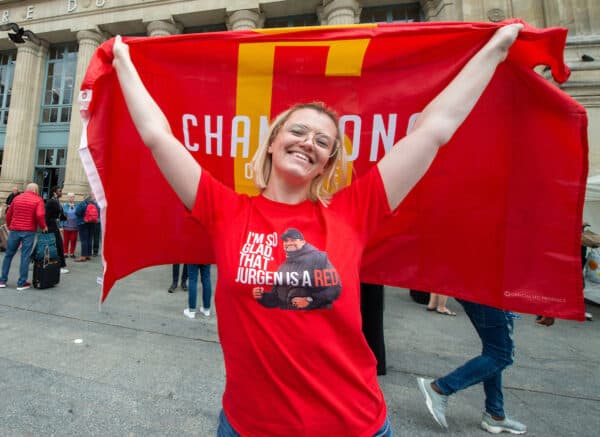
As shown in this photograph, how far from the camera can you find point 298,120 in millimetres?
1254

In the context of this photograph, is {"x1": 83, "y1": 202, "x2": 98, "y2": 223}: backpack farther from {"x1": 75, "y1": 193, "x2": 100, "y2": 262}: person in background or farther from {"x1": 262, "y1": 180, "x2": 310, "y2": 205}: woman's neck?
{"x1": 262, "y1": 180, "x2": 310, "y2": 205}: woman's neck

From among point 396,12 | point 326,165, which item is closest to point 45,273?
point 326,165

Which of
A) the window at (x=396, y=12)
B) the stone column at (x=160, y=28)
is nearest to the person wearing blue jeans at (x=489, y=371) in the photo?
the window at (x=396, y=12)

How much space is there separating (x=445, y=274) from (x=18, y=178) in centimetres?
2060

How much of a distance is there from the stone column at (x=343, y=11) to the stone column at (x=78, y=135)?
11.0 meters

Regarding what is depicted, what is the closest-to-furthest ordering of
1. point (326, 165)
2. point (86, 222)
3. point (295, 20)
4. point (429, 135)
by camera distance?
point (429, 135)
point (326, 165)
point (86, 222)
point (295, 20)

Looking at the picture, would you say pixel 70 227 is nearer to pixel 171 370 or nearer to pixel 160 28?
pixel 171 370

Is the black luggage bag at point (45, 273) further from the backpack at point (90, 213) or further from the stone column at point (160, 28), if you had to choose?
the stone column at point (160, 28)

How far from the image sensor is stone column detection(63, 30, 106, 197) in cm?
1424

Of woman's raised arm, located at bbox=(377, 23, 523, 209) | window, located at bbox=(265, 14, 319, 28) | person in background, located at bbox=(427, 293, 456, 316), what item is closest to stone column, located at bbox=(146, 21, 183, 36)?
window, located at bbox=(265, 14, 319, 28)

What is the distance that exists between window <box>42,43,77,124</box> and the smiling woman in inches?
779

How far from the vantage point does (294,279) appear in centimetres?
102

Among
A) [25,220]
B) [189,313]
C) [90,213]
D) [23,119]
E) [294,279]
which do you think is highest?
[23,119]

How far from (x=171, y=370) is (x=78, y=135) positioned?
15664 millimetres
